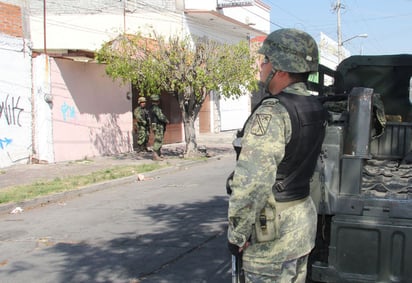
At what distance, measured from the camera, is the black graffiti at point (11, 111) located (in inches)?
463

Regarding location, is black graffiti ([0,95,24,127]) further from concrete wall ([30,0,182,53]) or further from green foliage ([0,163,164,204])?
concrete wall ([30,0,182,53])

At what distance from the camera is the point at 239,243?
2268 millimetres

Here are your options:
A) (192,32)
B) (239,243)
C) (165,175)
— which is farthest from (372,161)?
(192,32)

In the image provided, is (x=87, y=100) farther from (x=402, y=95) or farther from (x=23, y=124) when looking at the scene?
(x=402, y=95)

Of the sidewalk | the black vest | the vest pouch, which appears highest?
the black vest

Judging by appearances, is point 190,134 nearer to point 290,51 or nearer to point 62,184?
point 62,184

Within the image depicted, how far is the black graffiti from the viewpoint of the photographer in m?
11.8

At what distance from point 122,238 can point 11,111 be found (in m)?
7.33

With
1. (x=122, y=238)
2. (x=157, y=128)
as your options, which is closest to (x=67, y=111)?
(x=157, y=128)

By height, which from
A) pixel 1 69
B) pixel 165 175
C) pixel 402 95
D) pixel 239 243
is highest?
pixel 1 69

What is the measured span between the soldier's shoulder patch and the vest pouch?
1.19ft

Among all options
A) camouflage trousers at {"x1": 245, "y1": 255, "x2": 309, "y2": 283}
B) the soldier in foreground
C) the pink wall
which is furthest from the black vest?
the pink wall

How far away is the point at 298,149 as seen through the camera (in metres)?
2.33

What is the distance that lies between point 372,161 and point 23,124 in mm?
10069
